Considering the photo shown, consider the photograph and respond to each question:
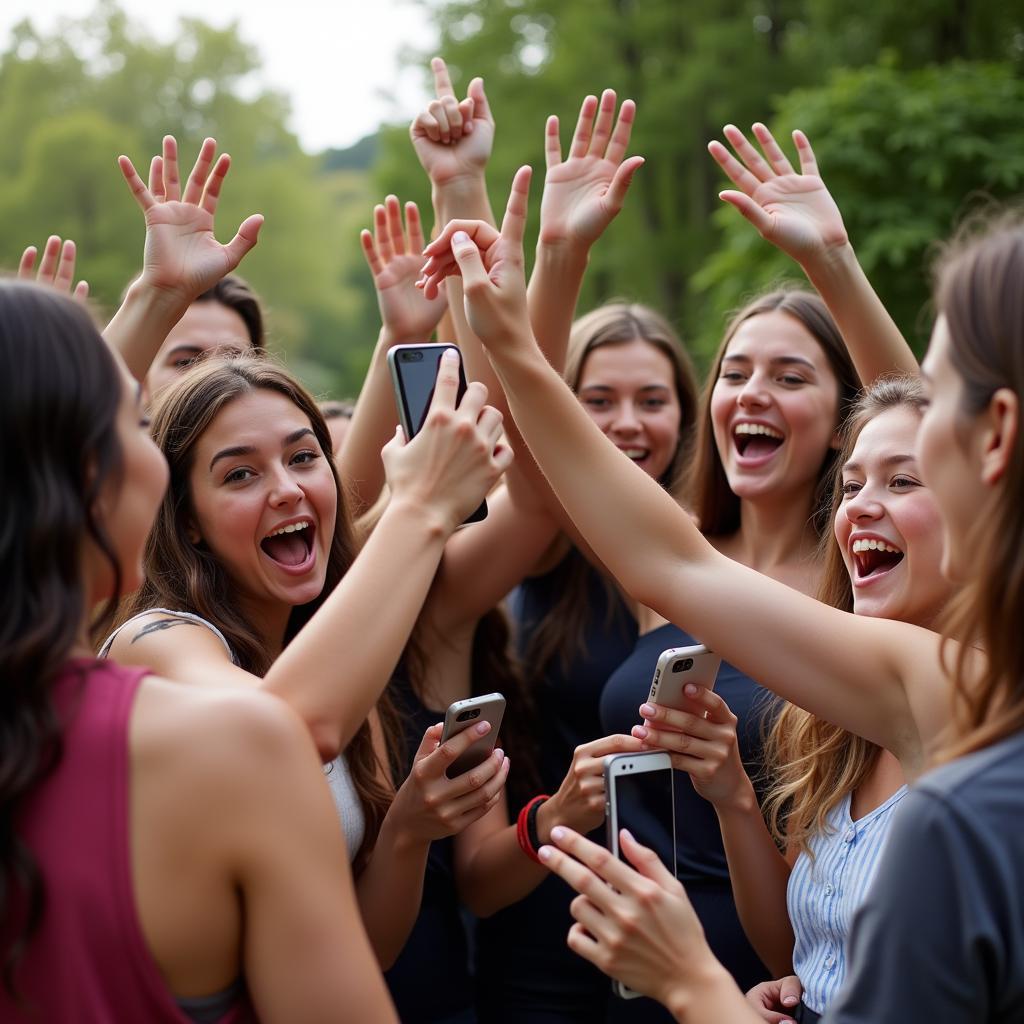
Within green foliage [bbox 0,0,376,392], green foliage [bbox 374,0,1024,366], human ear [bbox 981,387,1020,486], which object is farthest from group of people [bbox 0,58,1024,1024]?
green foliage [bbox 0,0,376,392]

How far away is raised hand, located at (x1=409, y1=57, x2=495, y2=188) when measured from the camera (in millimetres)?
3914

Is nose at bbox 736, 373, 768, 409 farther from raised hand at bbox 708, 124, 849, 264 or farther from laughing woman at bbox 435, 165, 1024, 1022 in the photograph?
laughing woman at bbox 435, 165, 1024, 1022

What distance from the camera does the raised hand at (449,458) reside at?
238 cm

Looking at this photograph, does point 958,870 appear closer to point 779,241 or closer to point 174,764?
point 174,764

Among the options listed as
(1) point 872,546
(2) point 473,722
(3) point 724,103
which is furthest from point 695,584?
(3) point 724,103

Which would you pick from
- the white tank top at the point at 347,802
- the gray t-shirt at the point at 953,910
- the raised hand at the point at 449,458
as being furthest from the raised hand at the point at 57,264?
the gray t-shirt at the point at 953,910

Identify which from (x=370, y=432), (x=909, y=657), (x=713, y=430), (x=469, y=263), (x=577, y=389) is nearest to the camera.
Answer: (x=909, y=657)

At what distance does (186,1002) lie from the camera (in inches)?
69.9

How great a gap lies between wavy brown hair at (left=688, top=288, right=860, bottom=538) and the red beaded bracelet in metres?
1.31

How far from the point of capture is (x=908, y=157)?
1105 cm

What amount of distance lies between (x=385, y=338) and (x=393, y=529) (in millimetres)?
2208

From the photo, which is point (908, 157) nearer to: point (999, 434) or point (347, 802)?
point (347, 802)

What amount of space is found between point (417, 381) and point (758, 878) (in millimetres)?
Result: 1470

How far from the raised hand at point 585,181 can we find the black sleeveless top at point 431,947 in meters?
1.47
